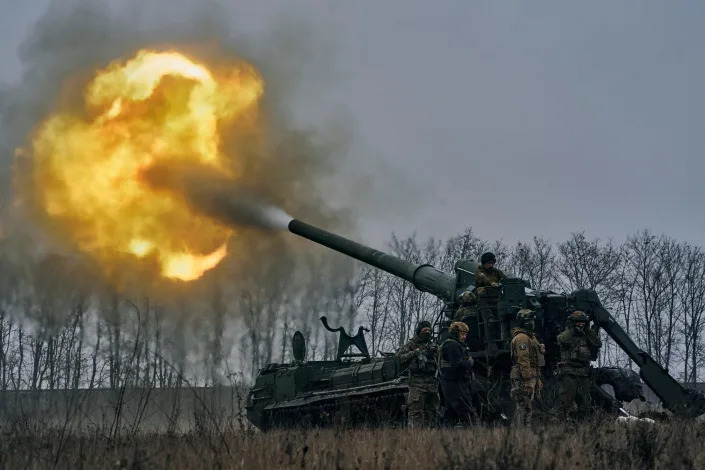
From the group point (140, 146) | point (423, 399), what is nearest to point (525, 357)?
point (423, 399)

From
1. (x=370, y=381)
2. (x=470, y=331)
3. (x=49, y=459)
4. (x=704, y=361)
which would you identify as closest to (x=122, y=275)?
(x=370, y=381)

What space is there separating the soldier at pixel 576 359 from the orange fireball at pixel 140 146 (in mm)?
11850

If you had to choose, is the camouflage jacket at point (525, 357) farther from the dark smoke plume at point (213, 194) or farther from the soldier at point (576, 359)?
the dark smoke plume at point (213, 194)

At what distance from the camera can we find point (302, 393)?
747 inches

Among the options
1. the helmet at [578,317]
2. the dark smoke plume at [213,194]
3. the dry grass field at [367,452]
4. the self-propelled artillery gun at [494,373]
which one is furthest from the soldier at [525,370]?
the dark smoke plume at [213,194]

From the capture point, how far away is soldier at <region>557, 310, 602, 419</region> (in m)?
14.2

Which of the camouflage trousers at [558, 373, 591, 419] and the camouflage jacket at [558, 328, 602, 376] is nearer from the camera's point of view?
the camouflage trousers at [558, 373, 591, 419]

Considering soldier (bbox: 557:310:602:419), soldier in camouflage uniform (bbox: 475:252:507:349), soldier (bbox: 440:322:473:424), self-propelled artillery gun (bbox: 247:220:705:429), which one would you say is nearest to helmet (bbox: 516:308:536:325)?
soldier (bbox: 557:310:602:419)

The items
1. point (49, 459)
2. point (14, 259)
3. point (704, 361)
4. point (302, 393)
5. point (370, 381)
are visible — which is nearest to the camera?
point (49, 459)

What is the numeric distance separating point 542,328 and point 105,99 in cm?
1381

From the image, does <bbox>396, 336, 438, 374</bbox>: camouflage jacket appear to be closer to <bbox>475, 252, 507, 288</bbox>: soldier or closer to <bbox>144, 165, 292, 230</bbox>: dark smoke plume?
<bbox>475, 252, 507, 288</bbox>: soldier

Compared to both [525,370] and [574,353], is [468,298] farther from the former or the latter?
[525,370]

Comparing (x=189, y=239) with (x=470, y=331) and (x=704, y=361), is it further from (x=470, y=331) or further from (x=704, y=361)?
(x=704, y=361)

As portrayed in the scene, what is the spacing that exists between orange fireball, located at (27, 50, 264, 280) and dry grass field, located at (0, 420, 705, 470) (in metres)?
14.1
